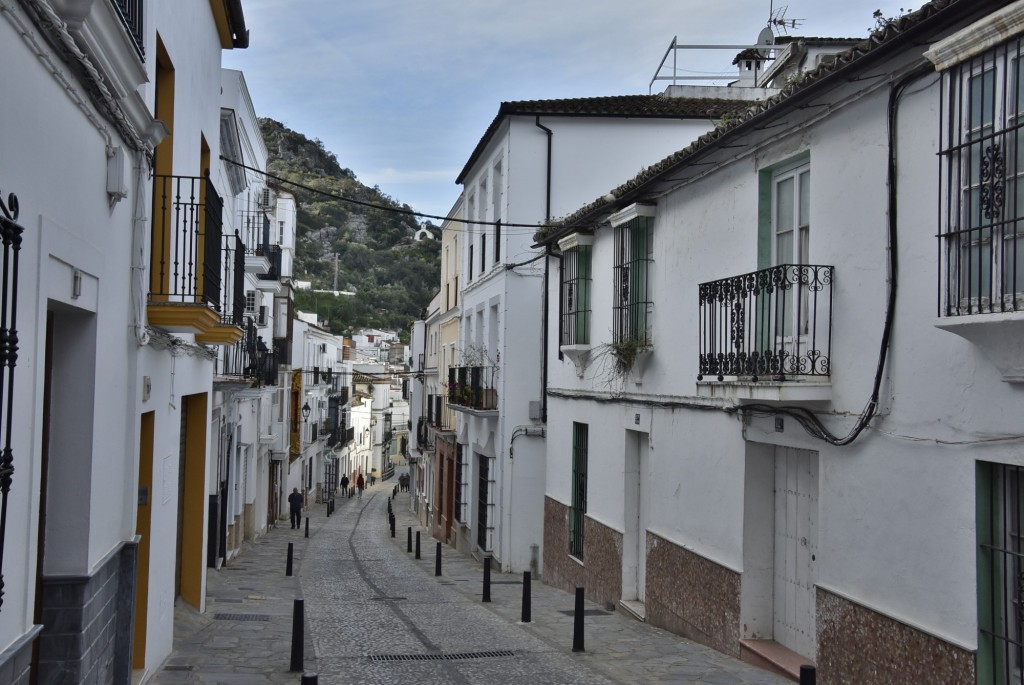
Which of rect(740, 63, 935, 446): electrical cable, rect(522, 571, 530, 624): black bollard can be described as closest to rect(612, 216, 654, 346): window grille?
rect(522, 571, 530, 624): black bollard

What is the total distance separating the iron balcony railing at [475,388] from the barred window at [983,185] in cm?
1498

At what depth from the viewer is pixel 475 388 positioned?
73.4ft

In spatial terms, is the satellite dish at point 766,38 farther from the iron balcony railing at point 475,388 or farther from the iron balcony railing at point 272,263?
the iron balcony railing at point 272,263

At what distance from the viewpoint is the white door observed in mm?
9297

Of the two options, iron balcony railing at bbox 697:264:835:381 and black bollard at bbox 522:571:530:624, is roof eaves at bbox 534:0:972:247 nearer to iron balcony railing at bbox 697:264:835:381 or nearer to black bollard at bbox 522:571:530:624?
iron balcony railing at bbox 697:264:835:381

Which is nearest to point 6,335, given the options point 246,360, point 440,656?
point 440,656

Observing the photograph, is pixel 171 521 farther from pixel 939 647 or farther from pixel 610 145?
pixel 610 145

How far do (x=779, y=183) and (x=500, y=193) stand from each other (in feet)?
40.2

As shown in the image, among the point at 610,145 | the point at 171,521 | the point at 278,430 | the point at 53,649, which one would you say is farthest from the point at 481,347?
the point at 53,649

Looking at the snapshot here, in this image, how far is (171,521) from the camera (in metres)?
10.1

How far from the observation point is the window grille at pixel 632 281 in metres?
13.1

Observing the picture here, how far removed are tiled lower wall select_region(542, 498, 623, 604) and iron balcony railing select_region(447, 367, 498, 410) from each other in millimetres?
3744

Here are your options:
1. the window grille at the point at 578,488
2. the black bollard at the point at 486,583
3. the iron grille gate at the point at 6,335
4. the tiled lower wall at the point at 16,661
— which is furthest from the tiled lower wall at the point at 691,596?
the iron grille gate at the point at 6,335

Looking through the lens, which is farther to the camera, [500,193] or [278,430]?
[278,430]
